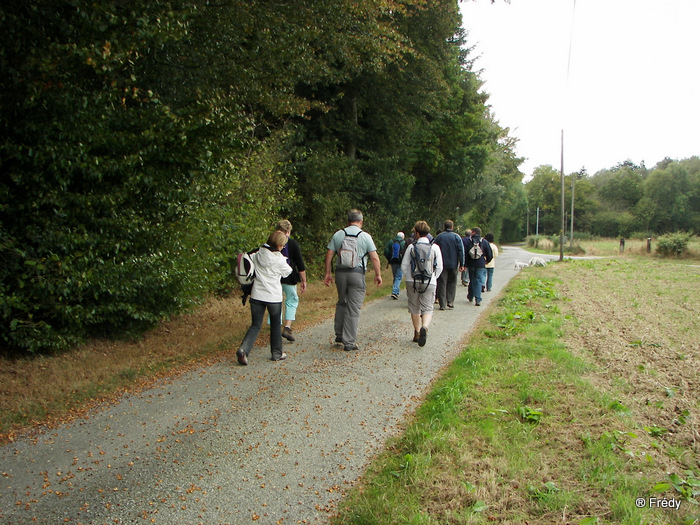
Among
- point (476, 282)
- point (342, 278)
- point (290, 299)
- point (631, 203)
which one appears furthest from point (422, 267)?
point (631, 203)

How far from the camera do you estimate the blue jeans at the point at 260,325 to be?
266 inches

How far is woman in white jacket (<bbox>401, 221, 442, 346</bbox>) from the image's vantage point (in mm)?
8086

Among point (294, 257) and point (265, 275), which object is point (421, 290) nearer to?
point (294, 257)

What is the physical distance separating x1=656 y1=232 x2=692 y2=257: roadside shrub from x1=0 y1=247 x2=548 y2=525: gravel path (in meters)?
36.0

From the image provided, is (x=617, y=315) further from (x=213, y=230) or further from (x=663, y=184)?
(x=663, y=184)

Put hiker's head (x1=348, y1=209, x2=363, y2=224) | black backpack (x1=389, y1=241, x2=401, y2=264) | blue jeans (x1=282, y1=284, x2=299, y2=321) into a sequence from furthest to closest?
black backpack (x1=389, y1=241, x2=401, y2=264), blue jeans (x1=282, y1=284, x2=299, y2=321), hiker's head (x1=348, y1=209, x2=363, y2=224)

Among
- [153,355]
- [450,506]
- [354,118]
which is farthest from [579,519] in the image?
[354,118]

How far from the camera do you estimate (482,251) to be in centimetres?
1298

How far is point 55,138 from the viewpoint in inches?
231

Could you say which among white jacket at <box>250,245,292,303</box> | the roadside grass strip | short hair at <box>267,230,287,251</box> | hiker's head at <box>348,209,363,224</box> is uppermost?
hiker's head at <box>348,209,363,224</box>

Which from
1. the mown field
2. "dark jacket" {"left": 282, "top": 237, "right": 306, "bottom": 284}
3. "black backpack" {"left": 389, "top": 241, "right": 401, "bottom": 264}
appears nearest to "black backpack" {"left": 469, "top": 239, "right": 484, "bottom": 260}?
"black backpack" {"left": 389, "top": 241, "right": 401, "bottom": 264}

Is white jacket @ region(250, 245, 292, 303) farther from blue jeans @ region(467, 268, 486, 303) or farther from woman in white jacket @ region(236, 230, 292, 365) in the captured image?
blue jeans @ region(467, 268, 486, 303)

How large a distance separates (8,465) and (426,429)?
3429mm

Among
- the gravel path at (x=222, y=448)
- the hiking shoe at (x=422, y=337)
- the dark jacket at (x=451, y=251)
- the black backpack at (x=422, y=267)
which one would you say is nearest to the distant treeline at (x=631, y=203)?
the dark jacket at (x=451, y=251)
